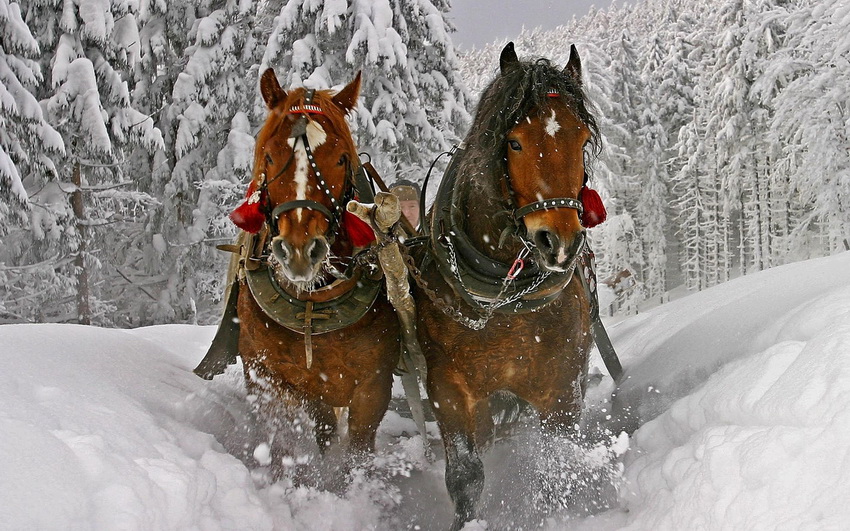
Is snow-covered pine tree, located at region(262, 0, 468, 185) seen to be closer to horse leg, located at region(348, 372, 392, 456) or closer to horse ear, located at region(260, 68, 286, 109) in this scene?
horse ear, located at region(260, 68, 286, 109)

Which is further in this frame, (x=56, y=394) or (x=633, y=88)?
(x=633, y=88)

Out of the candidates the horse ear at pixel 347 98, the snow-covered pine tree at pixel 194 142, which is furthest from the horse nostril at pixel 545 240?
the snow-covered pine tree at pixel 194 142

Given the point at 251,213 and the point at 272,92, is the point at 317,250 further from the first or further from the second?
the point at 272,92

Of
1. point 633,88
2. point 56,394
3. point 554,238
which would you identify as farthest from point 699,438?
point 633,88

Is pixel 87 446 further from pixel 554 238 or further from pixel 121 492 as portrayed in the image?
pixel 554 238

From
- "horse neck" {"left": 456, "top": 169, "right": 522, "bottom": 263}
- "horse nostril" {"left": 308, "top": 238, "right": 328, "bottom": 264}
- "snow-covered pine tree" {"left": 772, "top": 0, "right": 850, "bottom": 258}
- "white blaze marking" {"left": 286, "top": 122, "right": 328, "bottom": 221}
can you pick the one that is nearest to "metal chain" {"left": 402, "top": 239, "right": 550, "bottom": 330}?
"horse neck" {"left": 456, "top": 169, "right": 522, "bottom": 263}

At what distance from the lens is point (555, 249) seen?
251 centimetres

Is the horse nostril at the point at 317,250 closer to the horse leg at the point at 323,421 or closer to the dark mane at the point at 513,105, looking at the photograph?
the dark mane at the point at 513,105

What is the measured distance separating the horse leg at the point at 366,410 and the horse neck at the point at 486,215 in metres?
0.96

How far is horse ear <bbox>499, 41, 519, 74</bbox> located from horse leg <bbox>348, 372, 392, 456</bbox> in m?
1.80

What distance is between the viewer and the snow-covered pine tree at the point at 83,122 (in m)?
9.84

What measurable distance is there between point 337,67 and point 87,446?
9322mm

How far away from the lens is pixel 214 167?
506 inches

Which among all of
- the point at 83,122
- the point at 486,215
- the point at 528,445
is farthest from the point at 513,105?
the point at 83,122
